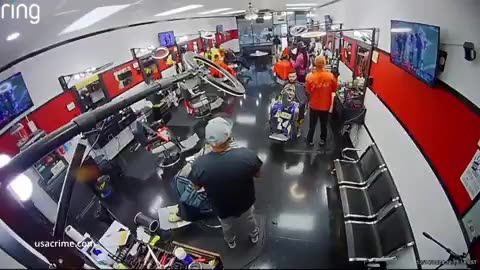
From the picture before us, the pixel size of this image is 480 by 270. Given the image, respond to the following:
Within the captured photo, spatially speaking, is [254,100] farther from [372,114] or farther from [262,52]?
[262,52]

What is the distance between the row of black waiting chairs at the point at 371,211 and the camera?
7.55 ft

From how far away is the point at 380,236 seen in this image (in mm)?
2516

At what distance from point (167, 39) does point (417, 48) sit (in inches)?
245

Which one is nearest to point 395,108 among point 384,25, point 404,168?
point 404,168

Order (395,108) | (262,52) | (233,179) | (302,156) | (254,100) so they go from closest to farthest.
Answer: (233,179) < (395,108) < (302,156) < (254,100) < (262,52)

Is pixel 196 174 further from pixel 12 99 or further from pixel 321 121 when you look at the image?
pixel 321 121

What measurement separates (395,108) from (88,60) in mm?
4658

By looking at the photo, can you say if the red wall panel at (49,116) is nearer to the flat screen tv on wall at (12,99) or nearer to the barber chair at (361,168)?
the flat screen tv on wall at (12,99)

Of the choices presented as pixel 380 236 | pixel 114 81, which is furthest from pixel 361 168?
pixel 114 81

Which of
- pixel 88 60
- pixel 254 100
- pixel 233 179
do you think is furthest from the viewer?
pixel 254 100

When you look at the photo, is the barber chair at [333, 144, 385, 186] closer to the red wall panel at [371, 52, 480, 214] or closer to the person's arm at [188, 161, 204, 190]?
the red wall panel at [371, 52, 480, 214]

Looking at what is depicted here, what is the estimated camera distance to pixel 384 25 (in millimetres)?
3584

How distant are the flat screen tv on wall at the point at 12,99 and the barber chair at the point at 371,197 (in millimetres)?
4049

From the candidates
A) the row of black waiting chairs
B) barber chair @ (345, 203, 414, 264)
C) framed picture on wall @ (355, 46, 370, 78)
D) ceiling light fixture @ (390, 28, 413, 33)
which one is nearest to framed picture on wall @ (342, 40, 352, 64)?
framed picture on wall @ (355, 46, 370, 78)
